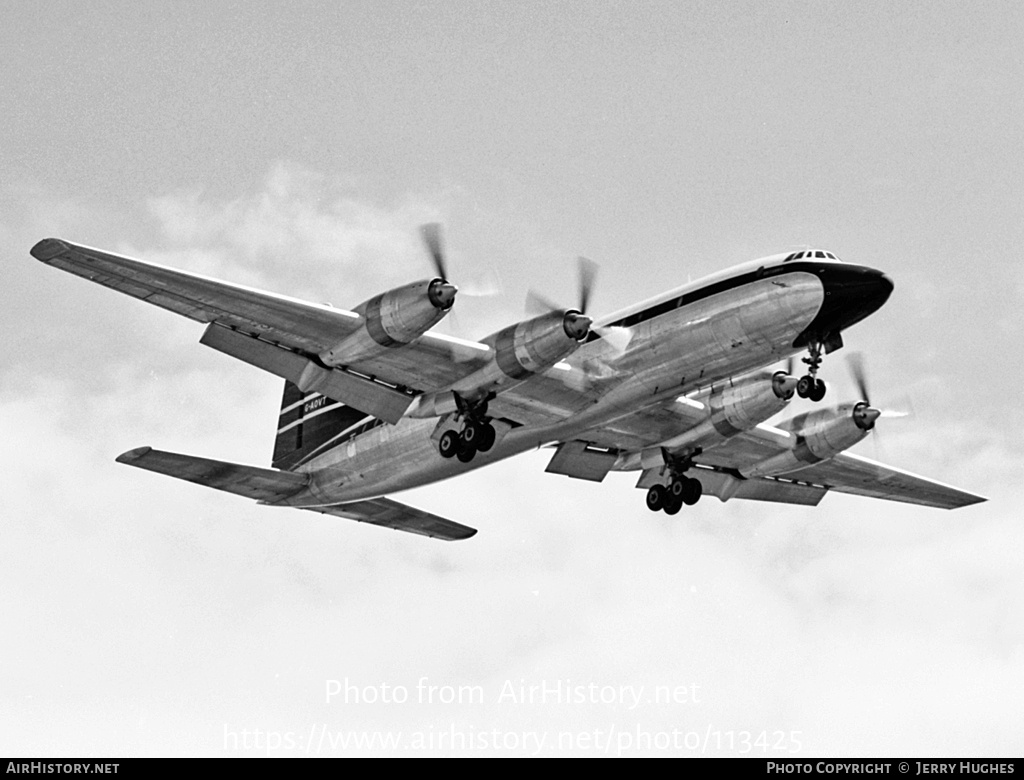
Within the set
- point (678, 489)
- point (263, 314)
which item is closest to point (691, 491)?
point (678, 489)

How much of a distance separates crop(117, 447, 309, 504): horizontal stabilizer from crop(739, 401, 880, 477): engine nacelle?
13.6 m

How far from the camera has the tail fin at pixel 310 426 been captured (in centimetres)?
3659

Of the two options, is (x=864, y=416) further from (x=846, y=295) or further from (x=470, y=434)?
(x=470, y=434)

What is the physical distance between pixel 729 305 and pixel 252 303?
10.5m

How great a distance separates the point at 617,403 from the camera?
3275cm

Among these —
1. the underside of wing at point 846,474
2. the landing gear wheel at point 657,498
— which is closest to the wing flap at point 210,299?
the landing gear wheel at point 657,498

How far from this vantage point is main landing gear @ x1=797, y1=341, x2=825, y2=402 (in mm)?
31156

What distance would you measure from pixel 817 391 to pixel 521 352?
6.80 metres

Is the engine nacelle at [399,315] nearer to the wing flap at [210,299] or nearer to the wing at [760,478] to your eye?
the wing flap at [210,299]

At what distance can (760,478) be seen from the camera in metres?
41.2

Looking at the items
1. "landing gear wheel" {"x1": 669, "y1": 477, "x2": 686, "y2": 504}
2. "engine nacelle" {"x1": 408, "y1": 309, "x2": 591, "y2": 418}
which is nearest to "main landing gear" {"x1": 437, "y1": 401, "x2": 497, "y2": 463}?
"engine nacelle" {"x1": 408, "y1": 309, "x2": 591, "y2": 418}

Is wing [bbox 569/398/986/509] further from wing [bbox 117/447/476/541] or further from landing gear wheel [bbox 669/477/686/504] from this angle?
wing [bbox 117/447/476/541]

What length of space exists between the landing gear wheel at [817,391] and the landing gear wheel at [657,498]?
22.6 ft
